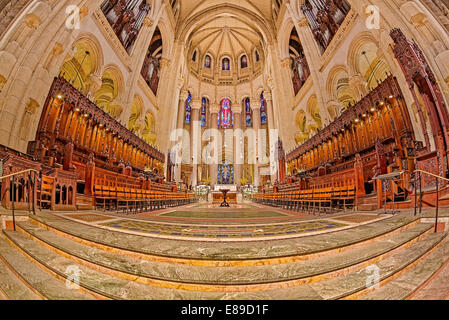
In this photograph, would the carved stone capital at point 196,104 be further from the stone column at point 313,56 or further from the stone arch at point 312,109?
the stone arch at point 312,109

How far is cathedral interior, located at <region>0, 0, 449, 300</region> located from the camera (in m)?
1.48

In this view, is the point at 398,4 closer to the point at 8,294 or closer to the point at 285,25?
the point at 8,294

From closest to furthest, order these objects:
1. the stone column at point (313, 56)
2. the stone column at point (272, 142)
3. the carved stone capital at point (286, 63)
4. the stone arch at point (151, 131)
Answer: the stone column at point (313, 56) < the stone arch at point (151, 131) < the carved stone capital at point (286, 63) < the stone column at point (272, 142)

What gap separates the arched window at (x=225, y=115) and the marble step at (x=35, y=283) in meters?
27.4

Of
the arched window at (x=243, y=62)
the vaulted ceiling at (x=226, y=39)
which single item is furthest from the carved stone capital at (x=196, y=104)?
the arched window at (x=243, y=62)

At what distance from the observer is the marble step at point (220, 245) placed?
1640mm

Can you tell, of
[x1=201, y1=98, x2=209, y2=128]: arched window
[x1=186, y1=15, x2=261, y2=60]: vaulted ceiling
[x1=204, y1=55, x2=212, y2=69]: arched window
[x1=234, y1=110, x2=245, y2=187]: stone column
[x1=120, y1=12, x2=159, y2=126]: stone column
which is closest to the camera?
[x1=120, y1=12, x2=159, y2=126]: stone column

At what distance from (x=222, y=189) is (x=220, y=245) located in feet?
23.6

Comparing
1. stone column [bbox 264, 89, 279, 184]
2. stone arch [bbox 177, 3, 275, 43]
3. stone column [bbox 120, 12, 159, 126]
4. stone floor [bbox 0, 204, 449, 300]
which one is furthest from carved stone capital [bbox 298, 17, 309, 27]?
stone floor [bbox 0, 204, 449, 300]

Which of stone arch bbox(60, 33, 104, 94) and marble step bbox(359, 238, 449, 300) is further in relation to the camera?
stone arch bbox(60, 33, 104, 94)

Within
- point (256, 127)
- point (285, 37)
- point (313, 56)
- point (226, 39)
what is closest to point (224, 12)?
point (226, 39)

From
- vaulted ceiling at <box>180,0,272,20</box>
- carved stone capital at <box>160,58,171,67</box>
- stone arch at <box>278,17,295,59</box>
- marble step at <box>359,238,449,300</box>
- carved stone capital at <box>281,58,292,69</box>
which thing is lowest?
marble step at <box>359,238,449,300</box>

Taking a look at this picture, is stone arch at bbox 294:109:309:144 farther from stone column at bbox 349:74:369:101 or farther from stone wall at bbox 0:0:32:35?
stone wall at bbox 0:0:32:35

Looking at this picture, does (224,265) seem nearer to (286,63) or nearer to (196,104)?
(286,63)
